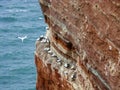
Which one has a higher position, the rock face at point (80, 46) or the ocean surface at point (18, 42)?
the rock face at point (80, 46)

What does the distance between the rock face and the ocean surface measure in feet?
83.0

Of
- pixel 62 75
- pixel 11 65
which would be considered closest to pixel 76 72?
pixel 62 75

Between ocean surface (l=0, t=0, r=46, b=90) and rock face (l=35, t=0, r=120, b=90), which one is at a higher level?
rock face (l=35, t=0, r=120, b=90)

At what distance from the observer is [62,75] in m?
11.2

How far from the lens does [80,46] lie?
1018 centimetres

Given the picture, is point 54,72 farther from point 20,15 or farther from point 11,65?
point 20,15

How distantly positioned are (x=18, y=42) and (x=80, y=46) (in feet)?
132

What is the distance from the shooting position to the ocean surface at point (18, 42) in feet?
130

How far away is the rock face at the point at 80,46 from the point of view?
8734mm

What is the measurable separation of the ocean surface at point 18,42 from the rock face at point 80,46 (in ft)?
83.0

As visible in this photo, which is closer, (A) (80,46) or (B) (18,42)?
(A) (80,46)

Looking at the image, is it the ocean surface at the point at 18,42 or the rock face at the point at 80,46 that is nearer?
the rock face at the point at 80,46

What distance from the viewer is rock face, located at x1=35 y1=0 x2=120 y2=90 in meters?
8.73

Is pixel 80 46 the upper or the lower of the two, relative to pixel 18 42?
upper
